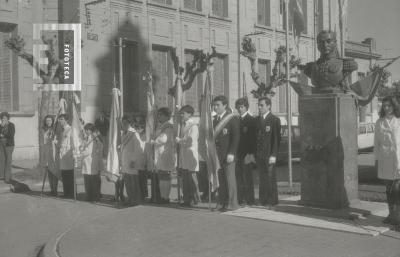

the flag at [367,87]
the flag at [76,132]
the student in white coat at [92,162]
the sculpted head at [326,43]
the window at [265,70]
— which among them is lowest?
the student in white coat at [92,162]

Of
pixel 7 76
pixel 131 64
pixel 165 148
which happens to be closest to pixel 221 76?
pixel 131 64

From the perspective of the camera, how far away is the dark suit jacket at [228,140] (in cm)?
920

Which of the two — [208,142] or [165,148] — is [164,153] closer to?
[165,148]

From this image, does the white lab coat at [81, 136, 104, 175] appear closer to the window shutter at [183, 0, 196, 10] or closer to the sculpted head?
the sculpted head

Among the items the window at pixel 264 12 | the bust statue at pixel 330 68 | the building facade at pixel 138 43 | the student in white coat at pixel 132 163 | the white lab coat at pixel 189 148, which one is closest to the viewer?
the bust statue at pixel 330 68

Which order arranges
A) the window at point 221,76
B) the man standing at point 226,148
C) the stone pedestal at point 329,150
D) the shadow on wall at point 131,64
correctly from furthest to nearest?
the window at point 221,76, the shadow on wall at point 131,64, the man standing at point 226,148, the stone pedestal at point 329,150

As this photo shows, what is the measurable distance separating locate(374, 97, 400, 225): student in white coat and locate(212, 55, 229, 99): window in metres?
19.5

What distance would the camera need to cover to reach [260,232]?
7.43 meters

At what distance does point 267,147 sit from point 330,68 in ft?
5.44

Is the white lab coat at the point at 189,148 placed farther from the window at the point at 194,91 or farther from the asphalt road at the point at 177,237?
the window at the point at 194,91

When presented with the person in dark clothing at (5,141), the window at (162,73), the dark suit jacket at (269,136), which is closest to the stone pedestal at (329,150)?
the dark suit jacket at (269,136)

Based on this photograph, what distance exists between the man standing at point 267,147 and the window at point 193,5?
17479 millimetres

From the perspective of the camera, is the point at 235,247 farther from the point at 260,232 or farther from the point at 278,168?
the point at 278,168

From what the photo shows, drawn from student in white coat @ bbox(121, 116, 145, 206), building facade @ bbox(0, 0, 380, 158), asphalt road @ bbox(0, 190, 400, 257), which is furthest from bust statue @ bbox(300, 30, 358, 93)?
building facade @ bbox(0, 0, 380, 158)
